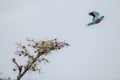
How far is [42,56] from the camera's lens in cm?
2628

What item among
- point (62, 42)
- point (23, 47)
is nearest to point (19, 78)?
point (23, 47)

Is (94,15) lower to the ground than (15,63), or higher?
higher

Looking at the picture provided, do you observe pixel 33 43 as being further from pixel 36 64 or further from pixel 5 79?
pixel 5 79

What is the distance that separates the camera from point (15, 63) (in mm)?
25375

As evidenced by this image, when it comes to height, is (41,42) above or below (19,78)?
above

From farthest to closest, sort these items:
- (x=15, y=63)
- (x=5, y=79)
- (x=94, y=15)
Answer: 1. (x=94, y=15)
2. (x=5, y=79)
3. (x=15, y=63)

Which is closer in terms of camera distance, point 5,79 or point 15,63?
point 15,63

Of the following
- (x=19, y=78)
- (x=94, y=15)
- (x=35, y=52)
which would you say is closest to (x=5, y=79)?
(x=19, y=78)

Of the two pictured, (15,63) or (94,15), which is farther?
(94,15)

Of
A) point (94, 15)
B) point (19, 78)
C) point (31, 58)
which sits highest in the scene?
point (94, 15)

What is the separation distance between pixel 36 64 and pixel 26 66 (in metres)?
1.03

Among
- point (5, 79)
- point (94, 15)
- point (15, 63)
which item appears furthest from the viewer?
point (94, 15)

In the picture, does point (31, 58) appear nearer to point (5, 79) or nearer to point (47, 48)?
point (47, 48)

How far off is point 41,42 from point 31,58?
1863mm
